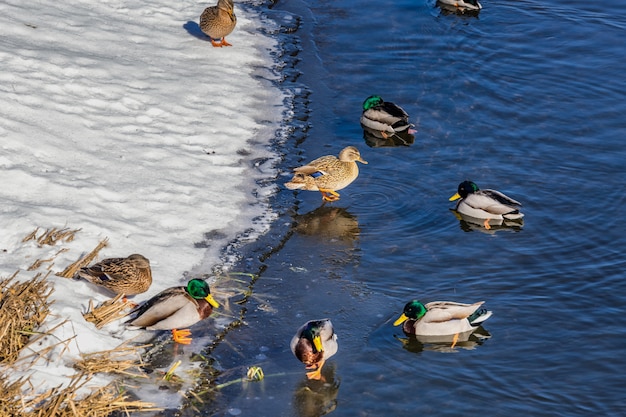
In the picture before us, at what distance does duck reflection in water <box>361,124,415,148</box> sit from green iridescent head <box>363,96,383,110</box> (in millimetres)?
335

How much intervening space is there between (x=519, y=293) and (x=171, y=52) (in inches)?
328

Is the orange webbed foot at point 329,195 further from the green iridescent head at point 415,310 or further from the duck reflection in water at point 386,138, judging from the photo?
the green iridescent head at point 415,310

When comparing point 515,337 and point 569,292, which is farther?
point 569,292

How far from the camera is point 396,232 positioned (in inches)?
442

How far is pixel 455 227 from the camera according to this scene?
11.5m

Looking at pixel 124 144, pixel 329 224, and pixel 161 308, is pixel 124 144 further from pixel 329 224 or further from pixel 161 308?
pixel 161 308

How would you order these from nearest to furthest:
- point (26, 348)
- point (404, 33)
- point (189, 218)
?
1. point (26, 348)
2. point (189, 218)
3. point (404, 33)

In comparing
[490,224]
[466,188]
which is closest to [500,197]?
[490,224]

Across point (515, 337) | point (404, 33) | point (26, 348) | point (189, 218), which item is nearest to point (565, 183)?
point (515, 337)

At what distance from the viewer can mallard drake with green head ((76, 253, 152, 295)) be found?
905cm

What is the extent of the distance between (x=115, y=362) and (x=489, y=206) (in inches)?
207

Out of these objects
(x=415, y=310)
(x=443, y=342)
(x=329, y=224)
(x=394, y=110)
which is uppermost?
(x=394, y=110)

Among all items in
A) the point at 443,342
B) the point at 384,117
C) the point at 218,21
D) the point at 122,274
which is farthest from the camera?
the point at 218,21

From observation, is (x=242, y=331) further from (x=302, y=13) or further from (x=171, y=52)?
(x=302, y=13)
